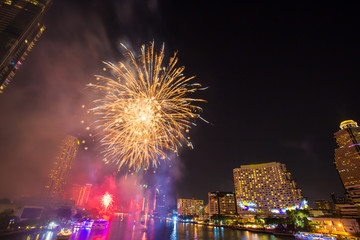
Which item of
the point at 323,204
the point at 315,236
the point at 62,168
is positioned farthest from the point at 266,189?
the point at 62,168

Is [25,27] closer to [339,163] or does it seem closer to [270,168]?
[270,168]

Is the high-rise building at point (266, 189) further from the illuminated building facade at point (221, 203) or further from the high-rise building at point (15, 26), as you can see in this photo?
the high-rise building at point (15, 26)

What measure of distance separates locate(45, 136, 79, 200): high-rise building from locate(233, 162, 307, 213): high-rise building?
15598cm

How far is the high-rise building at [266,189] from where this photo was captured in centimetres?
14225

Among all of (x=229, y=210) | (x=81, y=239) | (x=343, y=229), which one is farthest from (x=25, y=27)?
(x=229, y=210)

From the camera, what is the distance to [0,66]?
2205 centimetres

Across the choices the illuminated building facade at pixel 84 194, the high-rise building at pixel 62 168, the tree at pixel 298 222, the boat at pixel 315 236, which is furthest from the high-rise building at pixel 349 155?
the illuminated building facade at pixel 84 194

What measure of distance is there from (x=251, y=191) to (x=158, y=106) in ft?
557

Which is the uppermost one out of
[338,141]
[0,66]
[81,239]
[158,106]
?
[338,141]

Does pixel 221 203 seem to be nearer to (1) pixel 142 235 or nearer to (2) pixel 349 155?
(2) pixel 349 155

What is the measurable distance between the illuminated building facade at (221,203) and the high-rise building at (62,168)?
140m

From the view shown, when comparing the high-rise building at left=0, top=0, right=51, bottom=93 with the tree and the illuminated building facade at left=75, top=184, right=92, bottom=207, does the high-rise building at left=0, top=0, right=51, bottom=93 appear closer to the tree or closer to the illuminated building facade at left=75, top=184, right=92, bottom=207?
the tree

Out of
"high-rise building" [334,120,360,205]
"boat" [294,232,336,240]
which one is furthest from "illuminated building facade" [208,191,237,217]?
"boat" [294,232,336,240]

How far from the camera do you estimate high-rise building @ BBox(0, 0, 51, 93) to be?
22625 mm
